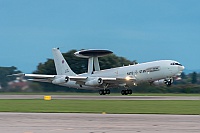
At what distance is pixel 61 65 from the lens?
80.1 meters

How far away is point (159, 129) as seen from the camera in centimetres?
2103

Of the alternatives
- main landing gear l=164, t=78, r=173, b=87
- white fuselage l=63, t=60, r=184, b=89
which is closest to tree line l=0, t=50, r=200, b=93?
white fuselage l=63, t=60, r=184, b=89

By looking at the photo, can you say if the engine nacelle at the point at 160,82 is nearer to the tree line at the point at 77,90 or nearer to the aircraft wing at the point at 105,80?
the aircraft wing at the point at 105,80

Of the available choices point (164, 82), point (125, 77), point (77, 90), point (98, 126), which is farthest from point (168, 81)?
point (98, 126)

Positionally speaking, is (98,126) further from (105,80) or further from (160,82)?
(105,80)

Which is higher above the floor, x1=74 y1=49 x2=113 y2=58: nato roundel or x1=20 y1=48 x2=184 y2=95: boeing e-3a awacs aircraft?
x1=74 y1=49 x2=113 y2=58: nato roundel

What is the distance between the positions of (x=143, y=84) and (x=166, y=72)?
703 cm

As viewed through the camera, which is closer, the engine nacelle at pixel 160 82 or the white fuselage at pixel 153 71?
the white fuselage at pixel 153 71

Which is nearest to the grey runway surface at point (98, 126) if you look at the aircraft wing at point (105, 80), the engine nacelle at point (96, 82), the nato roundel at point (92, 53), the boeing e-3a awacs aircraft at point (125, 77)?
the boeing e-3a awacs aircraft at point (125, 77)

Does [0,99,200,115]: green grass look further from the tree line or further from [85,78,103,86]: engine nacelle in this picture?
the tree line

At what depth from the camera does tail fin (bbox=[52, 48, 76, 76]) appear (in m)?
79.1

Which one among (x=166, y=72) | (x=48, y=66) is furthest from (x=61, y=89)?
(x=166, y=72)

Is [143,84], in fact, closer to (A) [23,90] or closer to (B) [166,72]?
(B) [166,72]

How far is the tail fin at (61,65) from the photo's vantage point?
79.1 meters
